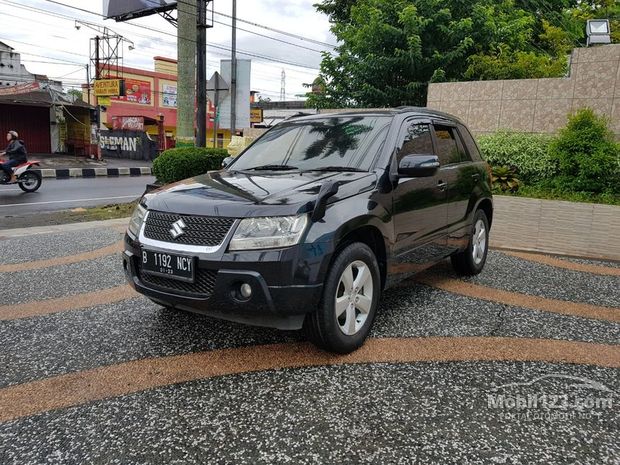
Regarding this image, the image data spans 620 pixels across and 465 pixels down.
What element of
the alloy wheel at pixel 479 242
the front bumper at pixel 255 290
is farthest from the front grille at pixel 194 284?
the alloy wheel at pixel 479 242

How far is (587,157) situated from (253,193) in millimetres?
6164

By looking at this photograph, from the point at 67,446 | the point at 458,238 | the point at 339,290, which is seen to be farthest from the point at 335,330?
the point at 458,238

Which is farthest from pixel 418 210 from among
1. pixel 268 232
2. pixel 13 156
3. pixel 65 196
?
pixel 13 156

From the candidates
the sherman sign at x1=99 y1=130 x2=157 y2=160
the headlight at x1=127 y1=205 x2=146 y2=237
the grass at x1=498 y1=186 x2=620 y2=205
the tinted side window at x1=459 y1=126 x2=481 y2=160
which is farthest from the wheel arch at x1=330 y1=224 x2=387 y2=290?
the sherman sign at x1=99 y1=130 x2=157 y2=160

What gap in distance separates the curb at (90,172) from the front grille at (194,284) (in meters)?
18.8

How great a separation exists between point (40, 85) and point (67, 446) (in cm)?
2885

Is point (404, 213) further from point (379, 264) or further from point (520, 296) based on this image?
point (520, 296)

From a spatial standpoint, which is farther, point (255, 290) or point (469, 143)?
point (469, 143)

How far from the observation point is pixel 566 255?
7133mm

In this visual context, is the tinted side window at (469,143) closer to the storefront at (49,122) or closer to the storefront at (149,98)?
the storefront at (49,122)

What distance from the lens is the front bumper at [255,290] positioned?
2996 mm

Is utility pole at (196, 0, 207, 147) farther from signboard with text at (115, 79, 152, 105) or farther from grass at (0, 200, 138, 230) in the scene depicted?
signboard with text at (115, 79, 152, 105)

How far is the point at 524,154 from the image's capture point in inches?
326

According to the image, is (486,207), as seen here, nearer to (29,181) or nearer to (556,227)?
(556,227)
